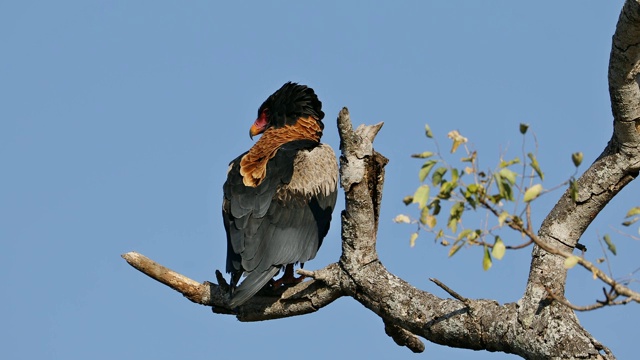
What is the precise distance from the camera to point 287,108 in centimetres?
872

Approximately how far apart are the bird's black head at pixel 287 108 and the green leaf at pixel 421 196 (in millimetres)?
4830

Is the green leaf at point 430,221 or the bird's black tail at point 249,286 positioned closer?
the green leaf at point 430,221

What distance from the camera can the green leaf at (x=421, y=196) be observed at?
12.6 feet

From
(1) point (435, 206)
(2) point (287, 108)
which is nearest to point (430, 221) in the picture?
(1) point (435, 206)

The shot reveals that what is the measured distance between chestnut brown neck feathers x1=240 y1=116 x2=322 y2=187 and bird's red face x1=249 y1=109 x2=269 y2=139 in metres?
0.27

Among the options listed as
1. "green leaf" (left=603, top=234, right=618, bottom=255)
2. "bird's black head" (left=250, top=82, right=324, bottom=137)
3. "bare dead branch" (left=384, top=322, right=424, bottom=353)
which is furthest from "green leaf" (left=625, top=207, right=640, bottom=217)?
"bird's black head" (left=250, top=82, right=324, bottom=137)

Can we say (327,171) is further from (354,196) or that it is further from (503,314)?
(503,314)

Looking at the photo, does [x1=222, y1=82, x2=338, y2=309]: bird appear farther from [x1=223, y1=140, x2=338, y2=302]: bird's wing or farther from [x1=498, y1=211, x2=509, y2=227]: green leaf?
[x1=498, y1=211, x2=509, y2=227]: green leaf

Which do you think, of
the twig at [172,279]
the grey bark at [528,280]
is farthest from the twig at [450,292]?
the twig at [172,279]

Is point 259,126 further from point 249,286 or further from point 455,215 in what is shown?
point 455,215

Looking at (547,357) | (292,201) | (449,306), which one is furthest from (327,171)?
(547,357)

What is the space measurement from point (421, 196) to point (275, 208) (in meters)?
3.58

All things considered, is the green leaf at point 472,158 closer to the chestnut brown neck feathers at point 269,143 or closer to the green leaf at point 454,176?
the green leaf at point 454,176

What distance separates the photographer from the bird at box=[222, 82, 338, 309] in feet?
22.7
